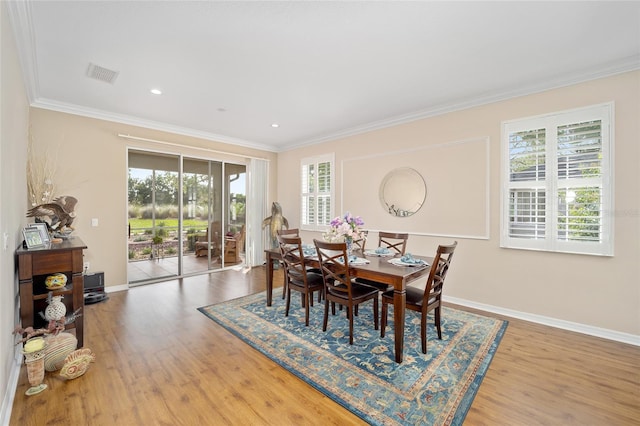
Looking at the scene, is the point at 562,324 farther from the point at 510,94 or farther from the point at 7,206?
the point at 7,206

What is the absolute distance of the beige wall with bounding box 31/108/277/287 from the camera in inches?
152

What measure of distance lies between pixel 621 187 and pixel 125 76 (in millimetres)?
5330

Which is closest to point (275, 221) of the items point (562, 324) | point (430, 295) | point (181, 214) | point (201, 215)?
point (201, 215)

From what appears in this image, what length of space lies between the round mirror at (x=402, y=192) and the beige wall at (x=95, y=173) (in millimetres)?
4094

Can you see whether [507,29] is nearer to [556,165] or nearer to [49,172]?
[556,165]

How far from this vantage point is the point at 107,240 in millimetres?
4320

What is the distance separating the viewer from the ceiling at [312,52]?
2.08 metres

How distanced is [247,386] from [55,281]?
1923 mm

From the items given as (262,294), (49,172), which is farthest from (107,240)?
(262,294)

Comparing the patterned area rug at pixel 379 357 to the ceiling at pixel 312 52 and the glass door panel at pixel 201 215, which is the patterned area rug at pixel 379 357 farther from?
the ceiling at pixel 312 52

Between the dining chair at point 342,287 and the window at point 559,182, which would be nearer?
the dining chair at point 342,287

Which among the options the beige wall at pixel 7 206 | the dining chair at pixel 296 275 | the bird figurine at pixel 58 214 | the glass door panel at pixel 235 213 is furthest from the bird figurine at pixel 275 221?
the beige wall at pixel 7 206

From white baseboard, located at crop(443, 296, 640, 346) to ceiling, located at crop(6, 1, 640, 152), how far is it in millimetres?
2657

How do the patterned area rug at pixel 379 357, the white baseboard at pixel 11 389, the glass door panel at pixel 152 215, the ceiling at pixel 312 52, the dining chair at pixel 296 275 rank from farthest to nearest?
the glass door panel at pixel 152 215, the dining chair at pixel 296 275, the ceiling at pixel 312 52, the patterned area rug at pixel 379 357, the white baseboard at pixel 11 389
